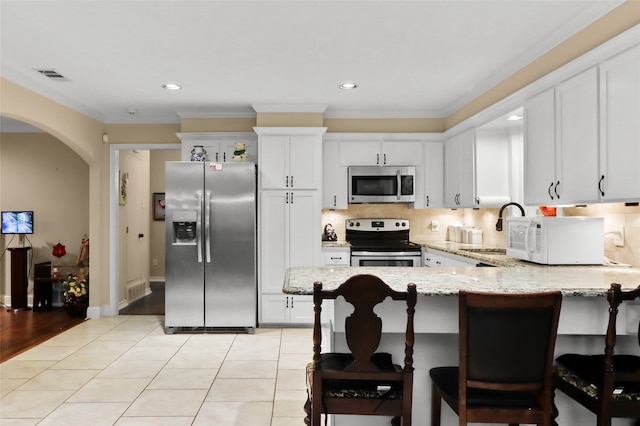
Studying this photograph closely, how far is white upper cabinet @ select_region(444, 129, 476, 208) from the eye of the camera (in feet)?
14.7

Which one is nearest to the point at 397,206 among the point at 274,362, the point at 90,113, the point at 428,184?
the point at 428,184

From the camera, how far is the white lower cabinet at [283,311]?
4941 mm

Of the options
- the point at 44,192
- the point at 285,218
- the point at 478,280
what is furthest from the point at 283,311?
the point at 44,192

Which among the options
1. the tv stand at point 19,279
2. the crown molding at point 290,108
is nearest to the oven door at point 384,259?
the crown molding at point 290,108

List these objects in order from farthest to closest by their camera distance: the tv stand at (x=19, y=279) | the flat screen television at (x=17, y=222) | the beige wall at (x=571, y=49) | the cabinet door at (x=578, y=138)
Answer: the flat screen television at (x=17, y=222), the tv stand at (x=19, y=279), the cabinet door at (x=578, y=138), the beige wall at (x=571, y=49)

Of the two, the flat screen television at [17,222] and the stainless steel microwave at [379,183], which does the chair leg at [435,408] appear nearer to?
the stainless steel microwave at [379,183]

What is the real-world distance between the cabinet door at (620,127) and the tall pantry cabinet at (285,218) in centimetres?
295

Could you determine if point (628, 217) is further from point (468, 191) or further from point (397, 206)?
point (397, 206)

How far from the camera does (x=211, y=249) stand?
4707 mm

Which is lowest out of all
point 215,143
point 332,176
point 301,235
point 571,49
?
point 301,235

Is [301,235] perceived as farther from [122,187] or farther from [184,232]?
[122,187]

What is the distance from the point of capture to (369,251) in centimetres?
495

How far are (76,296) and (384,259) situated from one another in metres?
3.77

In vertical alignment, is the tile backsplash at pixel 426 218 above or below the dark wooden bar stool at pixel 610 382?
above
